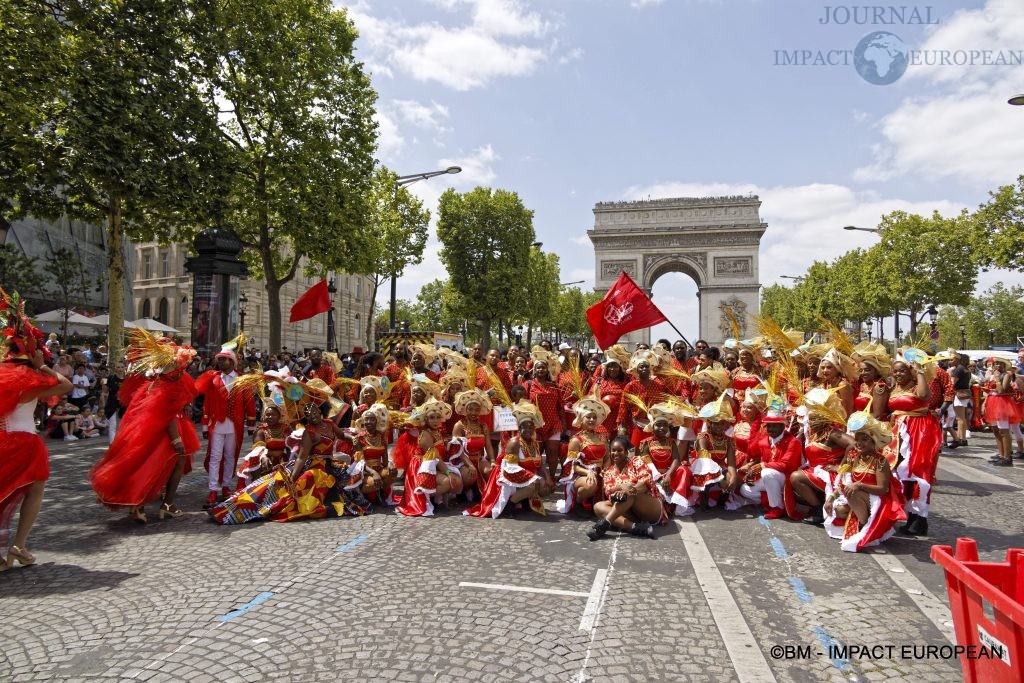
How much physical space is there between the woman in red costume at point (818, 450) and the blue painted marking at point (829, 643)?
264 cm

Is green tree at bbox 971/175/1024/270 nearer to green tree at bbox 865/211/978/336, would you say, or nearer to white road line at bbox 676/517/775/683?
green tree at bbox 865/211/978/336

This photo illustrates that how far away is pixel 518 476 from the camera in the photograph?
A: 22.8ft

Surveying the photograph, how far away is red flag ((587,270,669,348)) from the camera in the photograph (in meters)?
10.4

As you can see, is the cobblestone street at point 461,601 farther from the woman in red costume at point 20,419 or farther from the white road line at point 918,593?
the woman in red costume at point 20,419

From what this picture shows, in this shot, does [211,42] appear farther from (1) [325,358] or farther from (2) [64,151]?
(1) [325,358]

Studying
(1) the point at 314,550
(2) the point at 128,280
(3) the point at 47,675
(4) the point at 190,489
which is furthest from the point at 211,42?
(2) the point at 128,280

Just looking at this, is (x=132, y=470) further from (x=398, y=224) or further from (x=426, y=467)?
(x=398, y=224)

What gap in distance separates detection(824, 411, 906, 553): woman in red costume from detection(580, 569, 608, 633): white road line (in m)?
2.36

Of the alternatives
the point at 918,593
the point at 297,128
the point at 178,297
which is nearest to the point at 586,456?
the point at 918,593

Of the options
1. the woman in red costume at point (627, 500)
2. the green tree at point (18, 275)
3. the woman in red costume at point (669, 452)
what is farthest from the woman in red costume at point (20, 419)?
the green tree at point (18, 275)

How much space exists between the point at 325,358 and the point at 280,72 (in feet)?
36.5

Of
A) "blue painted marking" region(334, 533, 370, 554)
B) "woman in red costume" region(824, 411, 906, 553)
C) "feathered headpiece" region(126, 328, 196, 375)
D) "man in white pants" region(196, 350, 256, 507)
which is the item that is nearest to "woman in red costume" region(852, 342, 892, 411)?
"woman in red costume" region(824, 411, 906, 553)

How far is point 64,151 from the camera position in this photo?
12539 mm

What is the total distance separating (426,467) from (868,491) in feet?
14.1
